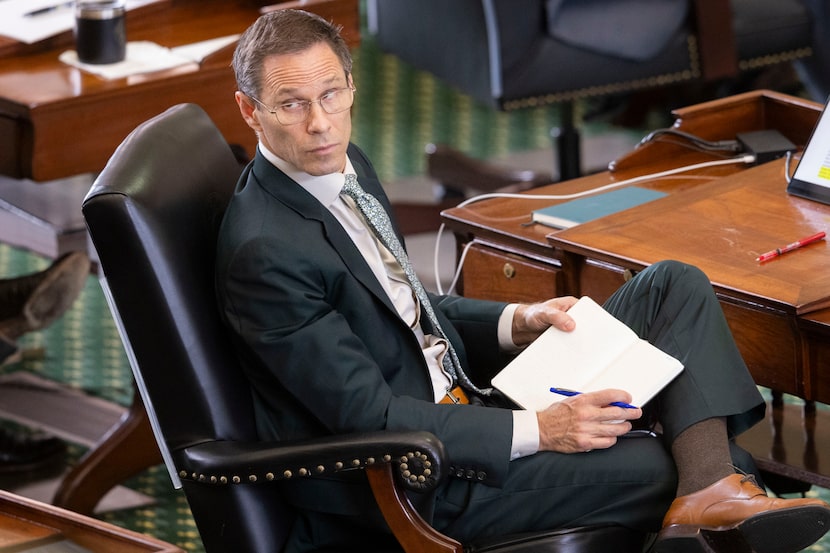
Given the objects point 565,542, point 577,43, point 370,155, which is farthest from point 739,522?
point 370,155

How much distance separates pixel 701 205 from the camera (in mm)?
2617

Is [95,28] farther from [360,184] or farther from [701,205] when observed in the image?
[701,205]

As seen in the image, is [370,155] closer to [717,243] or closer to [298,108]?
[717,243]

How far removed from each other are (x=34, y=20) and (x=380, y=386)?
205 cm

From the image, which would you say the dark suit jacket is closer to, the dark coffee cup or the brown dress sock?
the brown dress sock

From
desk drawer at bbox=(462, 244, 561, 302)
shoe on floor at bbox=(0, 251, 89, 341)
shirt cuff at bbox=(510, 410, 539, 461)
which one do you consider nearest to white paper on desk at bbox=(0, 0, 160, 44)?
shoe on floor at bbox=(0, 251, 89, 341)

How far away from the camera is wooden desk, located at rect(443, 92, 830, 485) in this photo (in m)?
2.24

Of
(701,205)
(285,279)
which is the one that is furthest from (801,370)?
(285,279)

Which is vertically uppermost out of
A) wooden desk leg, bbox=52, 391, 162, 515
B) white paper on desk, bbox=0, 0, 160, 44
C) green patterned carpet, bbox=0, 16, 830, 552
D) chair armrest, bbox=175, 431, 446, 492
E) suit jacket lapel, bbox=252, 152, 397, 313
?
suit jacket lapel, bbox=252, 152, 397, 313

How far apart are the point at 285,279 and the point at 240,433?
0.83ft

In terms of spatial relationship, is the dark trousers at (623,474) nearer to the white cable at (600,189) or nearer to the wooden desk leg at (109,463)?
the white cable at (600,189)

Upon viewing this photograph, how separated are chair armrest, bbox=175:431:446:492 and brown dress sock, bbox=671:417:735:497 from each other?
399mm

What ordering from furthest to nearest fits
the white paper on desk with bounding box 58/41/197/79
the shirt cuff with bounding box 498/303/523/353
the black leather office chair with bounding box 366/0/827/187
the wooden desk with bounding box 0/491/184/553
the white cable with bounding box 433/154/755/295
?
the black leather office chair with bounding box 366/0/827/187 → the white paper on desk with bounding box 58/41/197/79 → the white cable with bounding box 433/154/755/295 → the shirt cuff with bounding box 498/303/523/353 → the wooden desk with bounding box 0/491/184/553

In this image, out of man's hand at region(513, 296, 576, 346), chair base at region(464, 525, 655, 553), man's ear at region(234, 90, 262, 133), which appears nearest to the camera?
chair base at region(464, 525, 655, 553)
